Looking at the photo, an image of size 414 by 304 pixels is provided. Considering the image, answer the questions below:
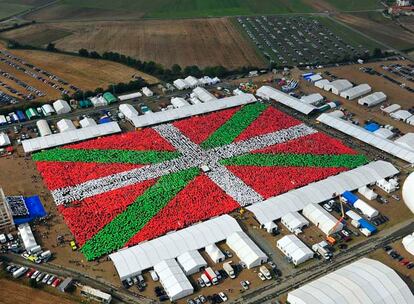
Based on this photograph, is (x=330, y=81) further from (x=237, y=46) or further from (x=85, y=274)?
(x=85, y=274)

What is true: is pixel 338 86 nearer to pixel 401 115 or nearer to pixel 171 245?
pixel 401 115

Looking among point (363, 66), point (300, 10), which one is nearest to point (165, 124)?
point (363, 66)

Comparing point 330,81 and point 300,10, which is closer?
point 330,81

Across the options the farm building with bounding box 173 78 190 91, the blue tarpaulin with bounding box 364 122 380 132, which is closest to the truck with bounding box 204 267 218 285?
the blue tarpaulin with bounding box 364 122 380 132

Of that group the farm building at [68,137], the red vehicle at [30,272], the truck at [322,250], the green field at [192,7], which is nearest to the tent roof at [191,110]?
the farm building at [68,137]

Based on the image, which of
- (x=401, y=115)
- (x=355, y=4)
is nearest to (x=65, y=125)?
(x=401, y=115)

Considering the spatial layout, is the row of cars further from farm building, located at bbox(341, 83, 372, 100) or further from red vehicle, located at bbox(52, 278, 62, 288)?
farm building, located at bbox(341, 83, 372, 100)

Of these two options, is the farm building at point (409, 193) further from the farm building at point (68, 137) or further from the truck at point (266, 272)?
the farm building at point (68, 137)
